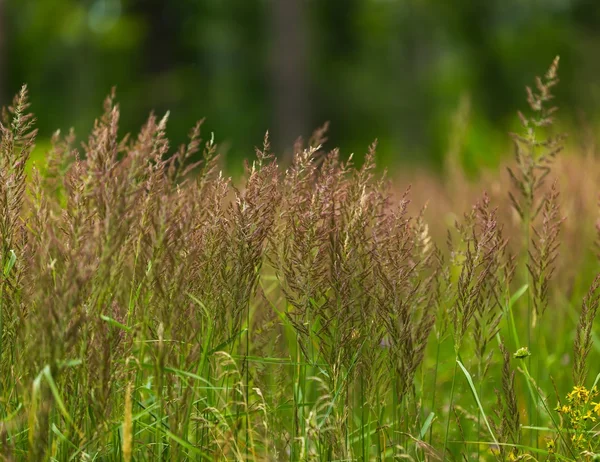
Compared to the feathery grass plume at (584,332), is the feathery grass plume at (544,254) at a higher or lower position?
higher

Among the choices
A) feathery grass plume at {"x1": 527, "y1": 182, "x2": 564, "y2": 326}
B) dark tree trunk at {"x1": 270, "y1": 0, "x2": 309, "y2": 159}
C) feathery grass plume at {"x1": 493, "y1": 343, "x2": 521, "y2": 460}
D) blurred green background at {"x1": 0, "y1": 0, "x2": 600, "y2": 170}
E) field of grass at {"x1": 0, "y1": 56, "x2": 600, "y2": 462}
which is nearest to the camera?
field of grass at {"x1": 0, "y1": 56, "x2": 600, "y2": 462}

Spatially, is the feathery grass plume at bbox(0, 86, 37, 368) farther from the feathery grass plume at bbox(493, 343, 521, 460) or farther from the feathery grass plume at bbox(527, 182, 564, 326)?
the feathery grass plume at bbox(527, 182, 564, 326)

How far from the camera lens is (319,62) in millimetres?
21125

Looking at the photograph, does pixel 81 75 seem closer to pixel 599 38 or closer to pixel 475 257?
pixel 599 38

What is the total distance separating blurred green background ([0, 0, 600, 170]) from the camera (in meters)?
19.0

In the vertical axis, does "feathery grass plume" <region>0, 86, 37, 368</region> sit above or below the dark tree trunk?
below

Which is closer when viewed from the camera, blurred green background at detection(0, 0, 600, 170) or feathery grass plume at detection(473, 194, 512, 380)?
feathery grass plume at detection(473, 194, 512, 380)

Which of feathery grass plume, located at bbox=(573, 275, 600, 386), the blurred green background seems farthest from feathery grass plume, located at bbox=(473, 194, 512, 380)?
the blurred green background

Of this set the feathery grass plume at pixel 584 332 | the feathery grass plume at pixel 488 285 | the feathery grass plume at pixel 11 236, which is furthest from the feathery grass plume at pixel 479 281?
the feathery grass plume at pixel 11 236

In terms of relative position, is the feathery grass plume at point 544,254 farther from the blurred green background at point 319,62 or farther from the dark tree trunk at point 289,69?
the blurred green background at point 319,62

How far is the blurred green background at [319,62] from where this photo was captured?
19.0m

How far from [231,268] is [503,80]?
18.6 metres

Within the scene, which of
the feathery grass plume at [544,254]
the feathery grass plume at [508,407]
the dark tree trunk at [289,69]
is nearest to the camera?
the feathery grass plume at [508,407]

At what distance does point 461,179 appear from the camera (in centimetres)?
432
